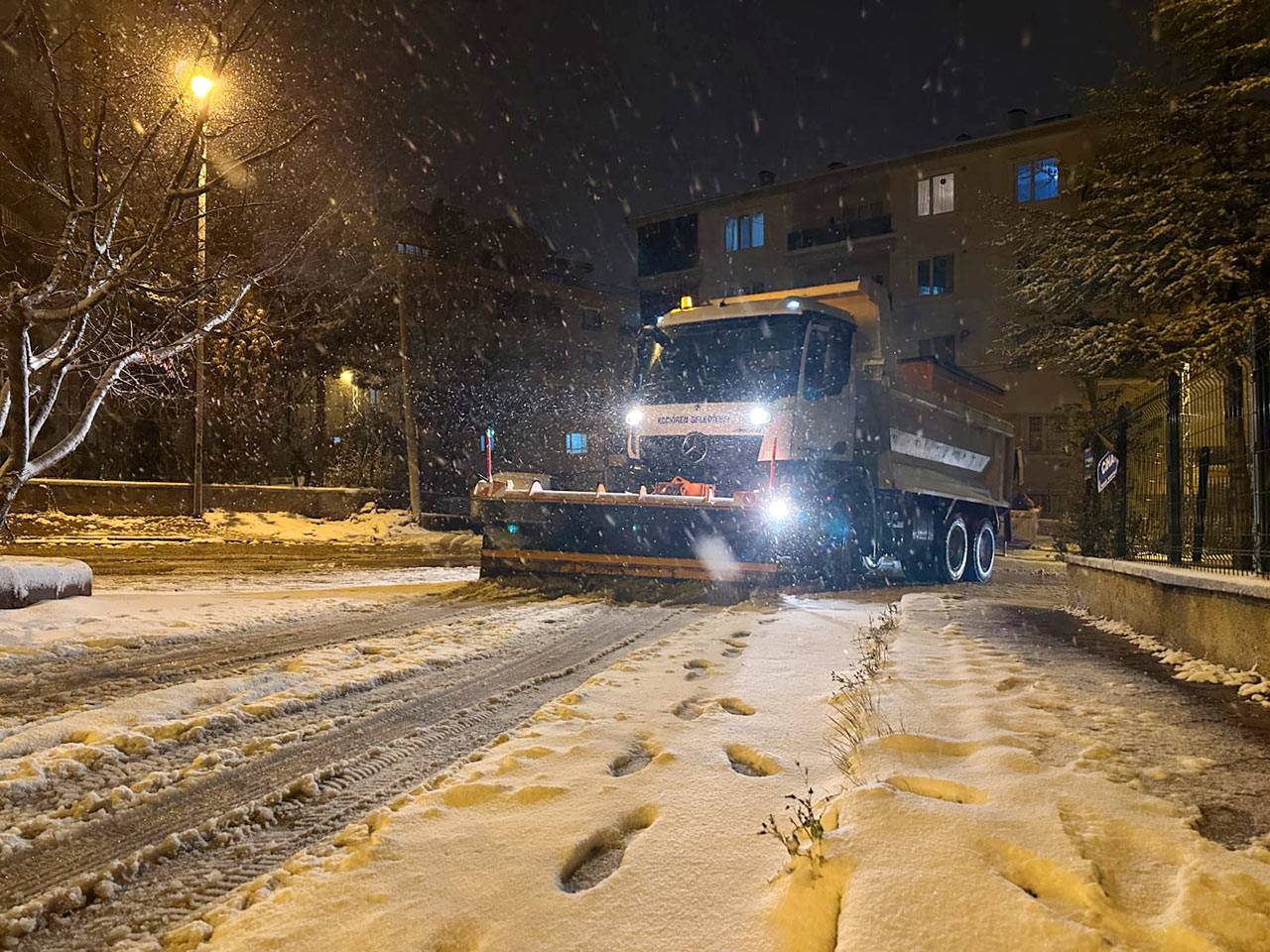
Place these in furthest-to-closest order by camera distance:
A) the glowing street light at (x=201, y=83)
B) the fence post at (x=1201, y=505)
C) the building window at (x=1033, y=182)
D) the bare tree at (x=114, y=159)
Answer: the building window at (x=1033, y=182) → the glowing street light at (x=201, y=83) → the bare tree at (x=114, y=159) → the fence post at (x=1201, y=505)

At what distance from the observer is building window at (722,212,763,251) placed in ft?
125

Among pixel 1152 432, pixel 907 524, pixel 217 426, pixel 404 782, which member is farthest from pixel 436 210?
pixel 404 782

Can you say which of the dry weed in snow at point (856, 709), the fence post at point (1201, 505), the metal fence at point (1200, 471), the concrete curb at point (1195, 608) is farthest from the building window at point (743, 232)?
the dry weed in snow at point (856, 709)

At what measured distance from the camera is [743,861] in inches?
105

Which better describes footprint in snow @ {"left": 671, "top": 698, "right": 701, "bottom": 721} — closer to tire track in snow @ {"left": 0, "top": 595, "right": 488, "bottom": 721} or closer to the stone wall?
tire track in snow @ {"left": 0, "top": 595, "right": 488, "bottom": 721}

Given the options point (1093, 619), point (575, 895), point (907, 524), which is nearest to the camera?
point (575, 895)

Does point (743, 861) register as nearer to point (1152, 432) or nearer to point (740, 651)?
point (740, 651)

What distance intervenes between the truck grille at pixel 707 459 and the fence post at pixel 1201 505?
14.3 ft

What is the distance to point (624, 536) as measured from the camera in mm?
10555

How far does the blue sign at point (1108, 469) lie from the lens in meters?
9.02

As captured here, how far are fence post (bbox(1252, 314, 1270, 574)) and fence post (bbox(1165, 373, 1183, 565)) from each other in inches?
66.9

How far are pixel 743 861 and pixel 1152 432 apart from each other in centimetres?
767

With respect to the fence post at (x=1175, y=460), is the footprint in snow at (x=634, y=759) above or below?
below

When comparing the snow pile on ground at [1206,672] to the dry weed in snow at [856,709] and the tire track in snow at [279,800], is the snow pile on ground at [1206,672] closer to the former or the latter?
the dry weed in snow at [856,709]
